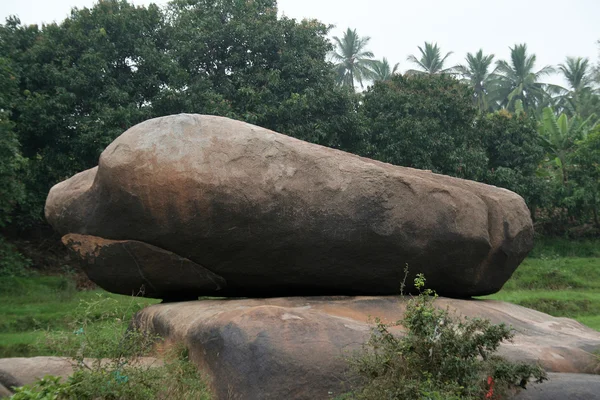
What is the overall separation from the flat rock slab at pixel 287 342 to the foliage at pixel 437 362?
38 centimetres

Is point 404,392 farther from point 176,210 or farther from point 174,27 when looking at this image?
point 174,27

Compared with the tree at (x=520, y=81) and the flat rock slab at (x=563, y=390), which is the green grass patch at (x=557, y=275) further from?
the tree at (x=520, y=81)

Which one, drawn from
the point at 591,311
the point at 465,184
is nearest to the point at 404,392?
the point at 465,184

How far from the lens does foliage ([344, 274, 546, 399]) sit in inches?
206

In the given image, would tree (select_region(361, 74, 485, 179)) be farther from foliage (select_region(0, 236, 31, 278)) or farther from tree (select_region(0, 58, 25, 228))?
foliage (select_region(0, 236, 31, 278))

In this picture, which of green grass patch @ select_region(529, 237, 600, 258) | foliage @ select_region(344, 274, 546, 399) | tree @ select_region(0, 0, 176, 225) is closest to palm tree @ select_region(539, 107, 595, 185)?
green grass patch @ select_region(529, 237, 600, 258)

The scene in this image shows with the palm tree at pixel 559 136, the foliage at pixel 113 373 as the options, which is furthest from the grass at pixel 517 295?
the palm tree at pixel 559 136

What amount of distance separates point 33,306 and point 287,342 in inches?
339

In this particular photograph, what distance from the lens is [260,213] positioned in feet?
22.7

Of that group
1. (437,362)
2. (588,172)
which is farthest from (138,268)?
(588,172)

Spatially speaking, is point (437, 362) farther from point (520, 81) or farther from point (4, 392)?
point (520, 81)

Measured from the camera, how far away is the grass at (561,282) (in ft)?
46.4

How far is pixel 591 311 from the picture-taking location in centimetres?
1422

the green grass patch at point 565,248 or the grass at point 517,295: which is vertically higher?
the green grass patch at point 565,248
